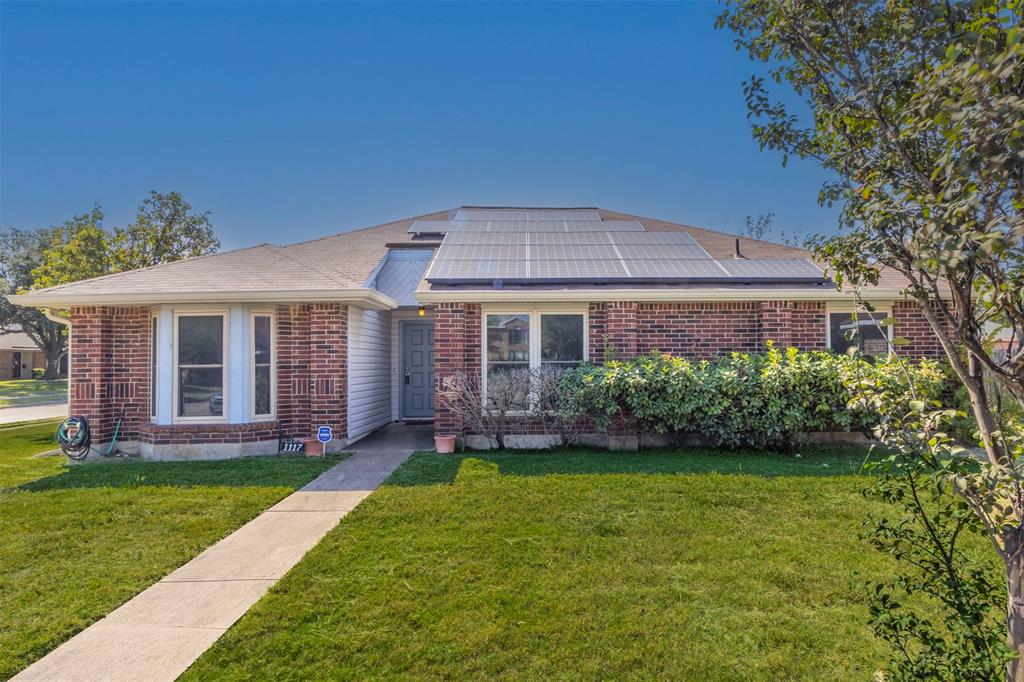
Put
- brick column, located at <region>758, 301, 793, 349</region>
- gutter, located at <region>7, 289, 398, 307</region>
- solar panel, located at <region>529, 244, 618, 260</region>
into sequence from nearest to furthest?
gutter, located at <region>7, 289, 398, 307</region> → brick column, located at <region>758, 301, 793, 349</region> → solar panel, located at <region>529, 244, 618, 260</region>

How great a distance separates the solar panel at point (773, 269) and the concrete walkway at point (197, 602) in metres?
7.75

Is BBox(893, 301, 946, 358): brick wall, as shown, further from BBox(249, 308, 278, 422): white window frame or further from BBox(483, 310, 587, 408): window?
BBox(249, 308, 278, 422): white window frame

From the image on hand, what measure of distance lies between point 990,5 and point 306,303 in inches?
337

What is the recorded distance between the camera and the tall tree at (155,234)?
62.8ft

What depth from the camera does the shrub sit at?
7.46 m

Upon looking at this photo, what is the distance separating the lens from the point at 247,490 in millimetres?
6078

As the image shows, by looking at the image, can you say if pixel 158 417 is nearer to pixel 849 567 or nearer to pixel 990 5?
pixel 849 567

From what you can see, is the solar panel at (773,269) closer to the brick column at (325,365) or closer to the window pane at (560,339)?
the window pane at (560,339)

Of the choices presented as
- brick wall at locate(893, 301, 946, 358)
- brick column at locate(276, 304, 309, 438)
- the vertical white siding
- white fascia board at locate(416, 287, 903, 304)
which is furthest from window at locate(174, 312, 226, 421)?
brick wall at locate(893, 301, 946, 358)

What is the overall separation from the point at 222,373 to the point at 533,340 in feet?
17.9

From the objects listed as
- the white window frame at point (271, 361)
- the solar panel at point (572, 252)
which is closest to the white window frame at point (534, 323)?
the solar panel at point (572, 252)

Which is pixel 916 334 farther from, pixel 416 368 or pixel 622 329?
pixel 416 368

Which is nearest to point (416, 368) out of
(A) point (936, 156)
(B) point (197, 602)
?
(B) point (197, 602)

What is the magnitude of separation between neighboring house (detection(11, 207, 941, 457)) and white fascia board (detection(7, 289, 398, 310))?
3cm
